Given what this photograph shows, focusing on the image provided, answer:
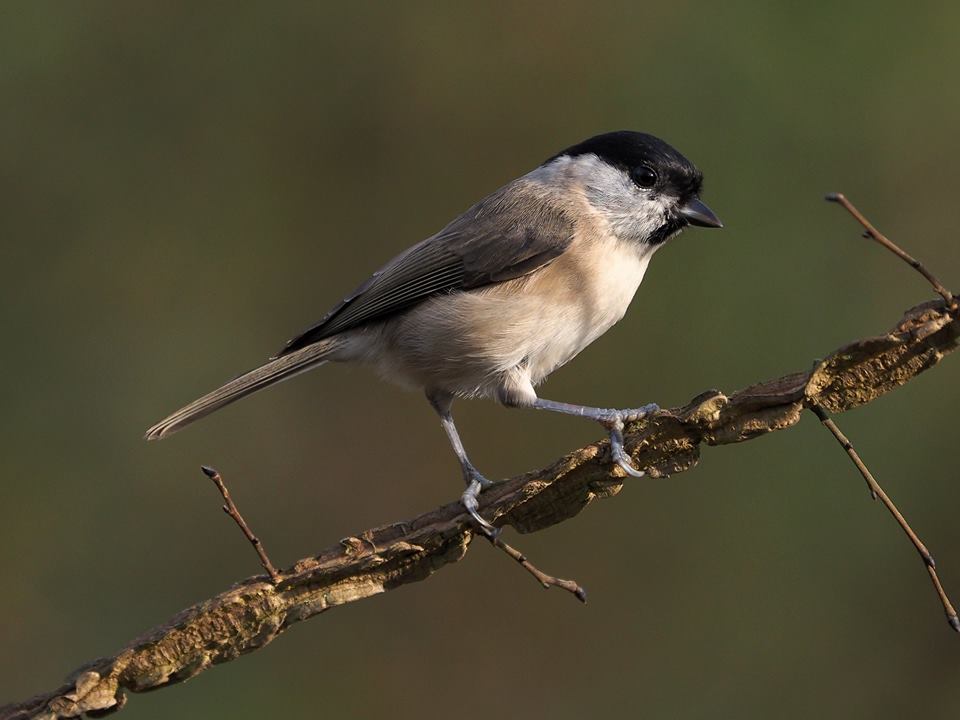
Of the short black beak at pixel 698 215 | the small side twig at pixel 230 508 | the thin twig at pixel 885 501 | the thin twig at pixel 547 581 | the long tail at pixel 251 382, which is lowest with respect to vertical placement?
the thin twig at pixel 885 501

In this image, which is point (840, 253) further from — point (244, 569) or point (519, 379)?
point (244, 569)

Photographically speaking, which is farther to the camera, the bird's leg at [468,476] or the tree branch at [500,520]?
the bird's leg at [468,476]

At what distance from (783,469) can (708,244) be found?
1.04 meters

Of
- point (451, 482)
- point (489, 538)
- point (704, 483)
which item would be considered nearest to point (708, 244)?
point (704, 483)

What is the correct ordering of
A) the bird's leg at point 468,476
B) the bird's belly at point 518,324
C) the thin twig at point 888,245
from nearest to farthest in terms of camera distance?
1. the thin twig at point 888,245
2. the bird's leg at point 468,476
3. the bird's belly at point 518,324

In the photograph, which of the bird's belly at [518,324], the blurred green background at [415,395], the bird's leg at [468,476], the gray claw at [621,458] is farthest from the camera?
the blurred green background at [415,395]

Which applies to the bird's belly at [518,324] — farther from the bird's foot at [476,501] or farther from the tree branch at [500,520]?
the tree branch at [500,520]

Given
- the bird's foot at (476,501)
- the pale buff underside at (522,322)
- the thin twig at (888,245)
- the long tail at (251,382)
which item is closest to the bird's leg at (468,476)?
the bird's foot at (476,501)

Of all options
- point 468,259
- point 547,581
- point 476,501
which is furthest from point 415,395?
point 547,581

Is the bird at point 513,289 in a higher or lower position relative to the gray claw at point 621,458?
higher

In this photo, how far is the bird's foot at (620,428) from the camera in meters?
2.13

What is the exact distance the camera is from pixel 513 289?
10.9ft

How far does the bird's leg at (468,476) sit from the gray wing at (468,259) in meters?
0.37

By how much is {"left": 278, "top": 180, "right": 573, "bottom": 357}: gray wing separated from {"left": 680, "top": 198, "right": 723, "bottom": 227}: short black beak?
0.39 m
